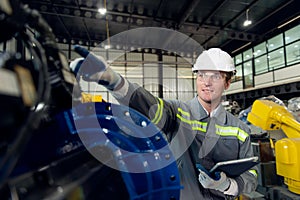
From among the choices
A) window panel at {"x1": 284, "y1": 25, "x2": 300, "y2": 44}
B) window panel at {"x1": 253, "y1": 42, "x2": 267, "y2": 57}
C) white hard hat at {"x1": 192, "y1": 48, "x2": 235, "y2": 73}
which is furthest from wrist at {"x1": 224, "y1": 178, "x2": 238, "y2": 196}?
window panel at {"x1": 253, "y1": 42, "x2": 267, "y2": 57}

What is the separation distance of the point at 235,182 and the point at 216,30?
6372mm

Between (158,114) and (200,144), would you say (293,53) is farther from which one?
(158,114)

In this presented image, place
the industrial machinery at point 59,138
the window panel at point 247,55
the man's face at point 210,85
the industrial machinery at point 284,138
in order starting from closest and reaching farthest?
the industrial machinery at point 59,138
the man's face at point 210,85
the industrial machinery at point 284,138
the window panel at point 247,55

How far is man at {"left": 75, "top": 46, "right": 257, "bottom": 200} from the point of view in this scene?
112 centimetres

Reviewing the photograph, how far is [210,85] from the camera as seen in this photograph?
48.9 inches

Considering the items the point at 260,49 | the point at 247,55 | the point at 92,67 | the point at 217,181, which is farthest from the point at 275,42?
the point at 92,67

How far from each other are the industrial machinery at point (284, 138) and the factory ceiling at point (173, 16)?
3.95 metres

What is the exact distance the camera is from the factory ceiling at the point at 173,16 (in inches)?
209

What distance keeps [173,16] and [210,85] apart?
17.8 ft

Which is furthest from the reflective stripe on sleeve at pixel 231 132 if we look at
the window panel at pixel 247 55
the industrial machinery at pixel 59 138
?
the window panel at pixel 247 55

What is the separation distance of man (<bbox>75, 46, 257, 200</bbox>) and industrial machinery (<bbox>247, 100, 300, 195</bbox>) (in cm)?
62

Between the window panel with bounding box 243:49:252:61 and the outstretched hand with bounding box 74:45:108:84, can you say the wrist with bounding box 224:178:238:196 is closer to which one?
the outstretched hand with bounding box 74:45:108:84

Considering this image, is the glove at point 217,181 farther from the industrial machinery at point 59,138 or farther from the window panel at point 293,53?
the window panel at point 293,53

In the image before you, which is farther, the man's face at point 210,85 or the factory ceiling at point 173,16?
the factory ceiling at point 173,16
